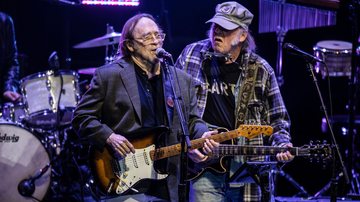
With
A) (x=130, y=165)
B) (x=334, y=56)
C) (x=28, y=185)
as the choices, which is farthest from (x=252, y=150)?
(x=334, y=56)

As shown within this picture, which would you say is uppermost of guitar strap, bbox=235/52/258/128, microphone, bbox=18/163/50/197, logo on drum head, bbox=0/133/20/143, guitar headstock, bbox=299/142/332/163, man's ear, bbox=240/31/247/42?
man's ear, bbox=240/31/247/42

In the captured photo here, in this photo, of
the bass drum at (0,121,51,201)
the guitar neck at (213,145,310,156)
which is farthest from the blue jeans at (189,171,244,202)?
the bass drum at (0,121,51,201)

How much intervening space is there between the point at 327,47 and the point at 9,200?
4.67m

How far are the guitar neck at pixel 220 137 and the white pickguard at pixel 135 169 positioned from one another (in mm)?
60

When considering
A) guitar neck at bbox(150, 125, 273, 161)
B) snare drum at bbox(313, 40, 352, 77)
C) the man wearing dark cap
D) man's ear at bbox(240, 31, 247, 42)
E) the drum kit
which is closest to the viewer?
guitar neck at bbox(150, 125, 273, 161)

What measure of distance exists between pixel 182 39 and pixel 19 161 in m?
3.57

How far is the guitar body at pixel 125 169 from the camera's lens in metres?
4.93

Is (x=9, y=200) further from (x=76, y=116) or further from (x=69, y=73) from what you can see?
(x=76, y=116)

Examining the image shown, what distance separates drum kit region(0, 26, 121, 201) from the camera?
24.6 feet

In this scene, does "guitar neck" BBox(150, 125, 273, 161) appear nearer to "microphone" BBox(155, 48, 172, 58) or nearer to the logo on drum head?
"microphone" BBox(155, 48, 172, 58)

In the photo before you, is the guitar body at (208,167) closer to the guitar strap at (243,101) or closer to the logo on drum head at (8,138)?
the guitar strap at (243,101)

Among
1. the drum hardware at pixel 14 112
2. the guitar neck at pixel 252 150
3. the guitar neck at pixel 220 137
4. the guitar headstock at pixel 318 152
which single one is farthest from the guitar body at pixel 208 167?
the drum hardware at pixel 14 112

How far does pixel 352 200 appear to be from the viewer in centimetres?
642

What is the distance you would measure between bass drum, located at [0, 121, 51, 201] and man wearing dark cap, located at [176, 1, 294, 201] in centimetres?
259
